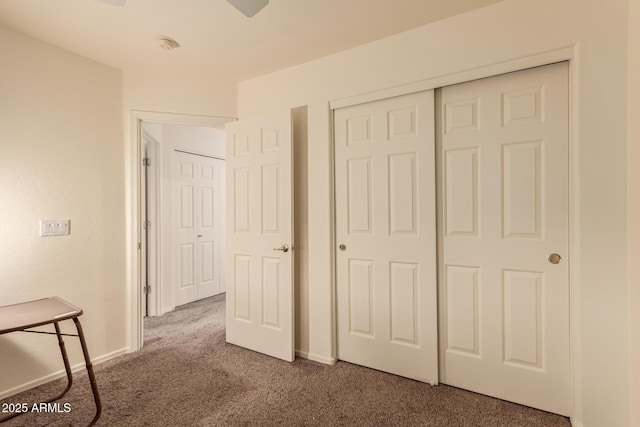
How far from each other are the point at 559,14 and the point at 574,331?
5.52 ft

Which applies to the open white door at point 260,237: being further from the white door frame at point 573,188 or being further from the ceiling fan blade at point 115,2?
the white door frame at point 573,188

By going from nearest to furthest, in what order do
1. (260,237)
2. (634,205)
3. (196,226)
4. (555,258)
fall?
(634,205) → (555,258) → (260,237) → (196,226)

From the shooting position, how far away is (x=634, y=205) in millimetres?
1497

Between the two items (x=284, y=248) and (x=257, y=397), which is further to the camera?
(x=284, y=248)

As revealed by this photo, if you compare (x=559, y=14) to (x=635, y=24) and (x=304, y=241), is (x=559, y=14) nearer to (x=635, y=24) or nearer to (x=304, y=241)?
(x=635, y=24)

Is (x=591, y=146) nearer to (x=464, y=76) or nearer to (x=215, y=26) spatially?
(x=464, y=76)

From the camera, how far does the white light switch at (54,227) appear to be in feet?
7.29

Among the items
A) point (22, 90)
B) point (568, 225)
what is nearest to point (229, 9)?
point (22, 90)

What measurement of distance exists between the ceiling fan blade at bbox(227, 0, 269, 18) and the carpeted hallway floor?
234cm

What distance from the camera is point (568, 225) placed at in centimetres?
175

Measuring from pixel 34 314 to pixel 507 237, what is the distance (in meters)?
2.63

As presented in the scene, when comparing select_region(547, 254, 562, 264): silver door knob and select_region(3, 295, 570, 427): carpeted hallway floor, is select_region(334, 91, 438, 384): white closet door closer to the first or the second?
select_region(3, 295, 570, 427): carpeted hallway floor

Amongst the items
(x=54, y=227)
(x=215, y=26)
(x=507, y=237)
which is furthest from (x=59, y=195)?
(x=507, y=237)

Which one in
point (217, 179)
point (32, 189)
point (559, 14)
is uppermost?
point (559, 14)
